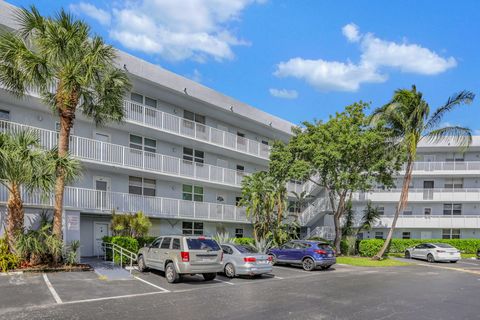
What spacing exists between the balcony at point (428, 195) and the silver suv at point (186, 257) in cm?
2635

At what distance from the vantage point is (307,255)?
20.0 m

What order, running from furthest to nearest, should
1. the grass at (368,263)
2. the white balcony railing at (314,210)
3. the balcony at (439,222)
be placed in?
the balcony at (439,222)
the white balcony railing at (314,210)
the grass at (368,263)

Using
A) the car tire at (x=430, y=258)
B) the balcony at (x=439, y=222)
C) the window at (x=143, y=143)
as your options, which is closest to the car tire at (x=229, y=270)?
the window at (x=143, y=143)

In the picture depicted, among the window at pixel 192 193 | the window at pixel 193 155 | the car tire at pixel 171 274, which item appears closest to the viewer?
the car tire at pixel 171 274

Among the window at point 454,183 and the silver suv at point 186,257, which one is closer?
the silver suv at point 186,257

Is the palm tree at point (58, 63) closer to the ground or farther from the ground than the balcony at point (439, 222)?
farther from the ground

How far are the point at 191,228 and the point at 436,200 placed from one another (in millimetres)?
24341

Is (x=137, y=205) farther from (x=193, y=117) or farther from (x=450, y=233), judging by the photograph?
(x=450, y=233)

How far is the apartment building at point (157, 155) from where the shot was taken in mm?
19438

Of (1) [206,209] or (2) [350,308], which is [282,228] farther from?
(2) [350,308]

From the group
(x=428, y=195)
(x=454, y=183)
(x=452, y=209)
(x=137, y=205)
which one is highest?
(x=454, y=183)

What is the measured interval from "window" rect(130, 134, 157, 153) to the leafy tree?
8.58m

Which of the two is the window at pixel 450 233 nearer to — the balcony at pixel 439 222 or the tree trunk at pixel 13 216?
the balcony at pixel 439 222

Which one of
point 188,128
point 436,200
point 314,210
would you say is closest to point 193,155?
point 188,128
